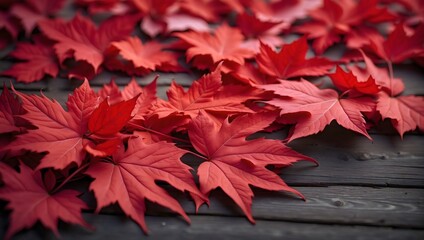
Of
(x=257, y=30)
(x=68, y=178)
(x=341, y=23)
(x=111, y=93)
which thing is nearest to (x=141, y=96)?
(x=111, y=93)

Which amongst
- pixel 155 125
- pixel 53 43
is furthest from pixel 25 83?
pixel 155 125

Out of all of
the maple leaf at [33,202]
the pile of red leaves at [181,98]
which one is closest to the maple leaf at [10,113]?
the pile of red leaves at [181,98]

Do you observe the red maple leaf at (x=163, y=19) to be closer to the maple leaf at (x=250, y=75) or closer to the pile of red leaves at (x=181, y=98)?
the pile of red leaves at (x=181, y=98)

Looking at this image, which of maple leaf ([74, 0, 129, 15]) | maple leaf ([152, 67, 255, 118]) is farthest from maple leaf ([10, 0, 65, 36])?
maple leaf ([152, 67, 255, 118])

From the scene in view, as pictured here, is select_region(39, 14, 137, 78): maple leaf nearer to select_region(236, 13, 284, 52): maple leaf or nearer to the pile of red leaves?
the pile of red leaves

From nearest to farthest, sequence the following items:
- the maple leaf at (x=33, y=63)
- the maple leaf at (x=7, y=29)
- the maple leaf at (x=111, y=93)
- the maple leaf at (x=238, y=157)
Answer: the maple leaf at (x=238, y=157) → the maple leaf at (x=111, y=93) → the maple leaf at (x=33, y=63) → the maple leaf at (x=7, y=29)

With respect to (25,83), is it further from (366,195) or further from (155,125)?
(366,195)

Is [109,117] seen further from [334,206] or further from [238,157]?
[334,206]

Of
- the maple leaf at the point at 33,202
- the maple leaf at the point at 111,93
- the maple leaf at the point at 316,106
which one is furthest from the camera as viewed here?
the maple leaf at the point at 111,93
